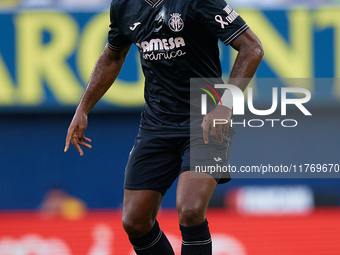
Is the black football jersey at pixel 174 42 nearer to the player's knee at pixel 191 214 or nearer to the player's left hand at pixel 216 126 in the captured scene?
the player's left hand at pixel 216 126

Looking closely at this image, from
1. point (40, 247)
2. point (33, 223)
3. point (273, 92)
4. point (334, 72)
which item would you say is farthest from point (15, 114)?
point (334, 72)

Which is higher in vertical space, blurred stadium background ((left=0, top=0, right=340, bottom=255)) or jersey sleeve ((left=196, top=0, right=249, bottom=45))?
jersey sleeve ((left=196, top=0, right=249, bottom=45))

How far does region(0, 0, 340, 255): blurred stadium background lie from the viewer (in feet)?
25.3

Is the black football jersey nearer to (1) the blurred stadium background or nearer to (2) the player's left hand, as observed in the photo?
(2) the player's left hand

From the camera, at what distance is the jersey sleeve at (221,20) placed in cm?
326

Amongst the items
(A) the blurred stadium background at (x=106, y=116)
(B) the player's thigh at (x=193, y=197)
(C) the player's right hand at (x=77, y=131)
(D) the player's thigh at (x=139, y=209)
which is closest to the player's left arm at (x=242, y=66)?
(B) the player's thigh at (x=193, y=197)

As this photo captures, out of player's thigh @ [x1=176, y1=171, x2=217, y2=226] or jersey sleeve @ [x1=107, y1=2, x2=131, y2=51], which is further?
jersey sleeve @ [x1=107, y1=2, x2=131, y2=51]

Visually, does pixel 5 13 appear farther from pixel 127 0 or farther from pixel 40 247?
pixel 127 0

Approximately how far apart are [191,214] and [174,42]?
102cm

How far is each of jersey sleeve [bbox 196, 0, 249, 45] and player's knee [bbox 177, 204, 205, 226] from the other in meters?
0.96

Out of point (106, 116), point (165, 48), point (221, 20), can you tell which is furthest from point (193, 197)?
point (106, 116)

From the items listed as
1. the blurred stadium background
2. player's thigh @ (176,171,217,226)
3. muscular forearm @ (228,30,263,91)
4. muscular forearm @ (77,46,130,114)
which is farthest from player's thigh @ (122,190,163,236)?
the blurred stadium background

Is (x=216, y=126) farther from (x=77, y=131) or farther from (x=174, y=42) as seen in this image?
(x=77, y=131)

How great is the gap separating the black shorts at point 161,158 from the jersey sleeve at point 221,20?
62 centimetres
